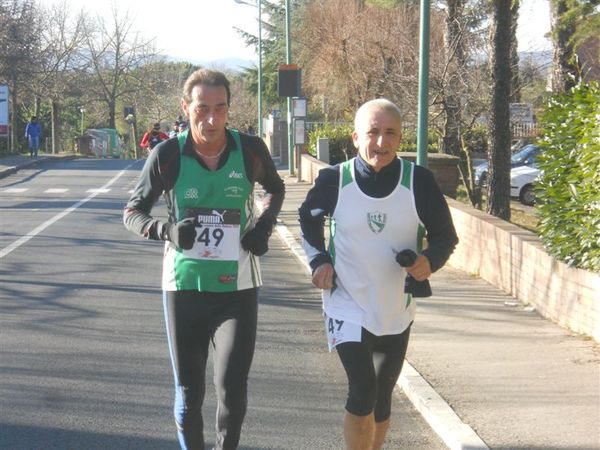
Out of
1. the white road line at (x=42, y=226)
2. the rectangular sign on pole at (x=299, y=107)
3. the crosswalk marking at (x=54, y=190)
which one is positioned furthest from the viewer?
the rectangular sign on pole at (x=299, y=107)

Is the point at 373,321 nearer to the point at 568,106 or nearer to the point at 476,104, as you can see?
the point at 568,106

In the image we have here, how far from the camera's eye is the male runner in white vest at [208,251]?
4.66m

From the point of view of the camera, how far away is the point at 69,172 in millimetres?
35969

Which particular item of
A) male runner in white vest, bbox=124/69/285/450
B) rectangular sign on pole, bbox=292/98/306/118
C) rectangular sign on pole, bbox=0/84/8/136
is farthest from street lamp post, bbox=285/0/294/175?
male runner in white vest, bbox=124/69/285/450

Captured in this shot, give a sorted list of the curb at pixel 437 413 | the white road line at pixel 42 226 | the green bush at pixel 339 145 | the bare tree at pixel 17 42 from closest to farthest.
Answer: the curb at pixel 437 413 < the white road line at pixel 42 226 < the green bush at pixel 339 145 < the bare tree at pixel 17 42

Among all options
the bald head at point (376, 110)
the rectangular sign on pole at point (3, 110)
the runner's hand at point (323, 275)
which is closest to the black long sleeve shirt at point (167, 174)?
the runner's hand at point (323, 275)

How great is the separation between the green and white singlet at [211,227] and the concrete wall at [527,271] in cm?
421

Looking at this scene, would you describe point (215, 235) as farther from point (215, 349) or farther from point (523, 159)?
point (523, 159)

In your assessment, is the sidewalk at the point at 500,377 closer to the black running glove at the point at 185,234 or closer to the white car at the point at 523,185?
the black running glove at the point at 185,234

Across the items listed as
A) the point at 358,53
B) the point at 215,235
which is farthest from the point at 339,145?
the point at 215,235

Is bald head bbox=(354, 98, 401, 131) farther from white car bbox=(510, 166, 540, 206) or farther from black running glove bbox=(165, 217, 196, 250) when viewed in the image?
white car bbox=(510, 166, 540, 206)

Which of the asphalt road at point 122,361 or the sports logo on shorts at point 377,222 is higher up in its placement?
the sports logo on shorts at point 377,222

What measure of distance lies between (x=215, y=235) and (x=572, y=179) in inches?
210

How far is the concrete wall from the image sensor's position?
8375mm
